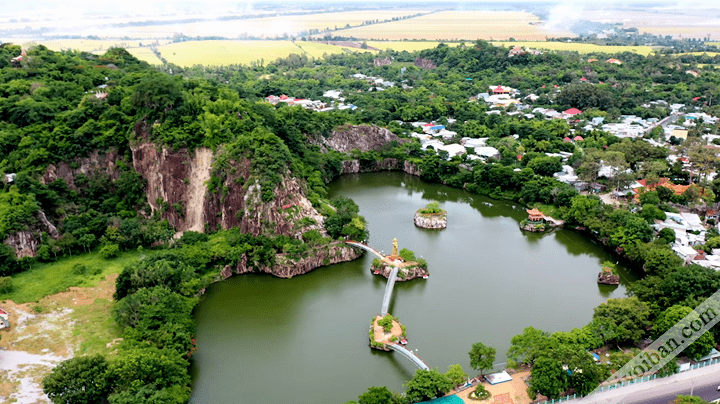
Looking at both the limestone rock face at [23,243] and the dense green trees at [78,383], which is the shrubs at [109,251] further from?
the dense green trees at [78,383]

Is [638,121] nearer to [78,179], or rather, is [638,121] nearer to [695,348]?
[695,348]

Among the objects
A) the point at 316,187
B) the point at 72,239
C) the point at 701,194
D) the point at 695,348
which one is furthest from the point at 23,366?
the point at 701,194

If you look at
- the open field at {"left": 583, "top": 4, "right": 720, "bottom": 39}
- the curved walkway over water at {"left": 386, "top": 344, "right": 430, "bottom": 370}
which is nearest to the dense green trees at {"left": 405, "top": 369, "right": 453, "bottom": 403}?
the curved walkway over water at {"left": 386, "top": 344, "right": 430, "bottom": 370}

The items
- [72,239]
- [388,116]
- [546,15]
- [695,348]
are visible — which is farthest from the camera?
[546,15]

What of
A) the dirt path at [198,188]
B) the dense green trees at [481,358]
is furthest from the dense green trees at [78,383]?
the dirt path at [198,188]

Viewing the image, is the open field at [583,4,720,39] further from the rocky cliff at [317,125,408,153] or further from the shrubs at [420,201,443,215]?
the shrubs at [420,201,443,215]

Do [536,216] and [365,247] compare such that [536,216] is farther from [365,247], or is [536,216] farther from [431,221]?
[365,247]

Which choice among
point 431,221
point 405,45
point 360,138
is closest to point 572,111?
point 360,138
